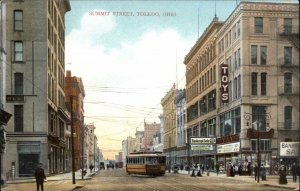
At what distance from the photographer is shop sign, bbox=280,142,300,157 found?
64.0 m

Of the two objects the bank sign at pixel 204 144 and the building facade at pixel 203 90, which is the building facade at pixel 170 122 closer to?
the building facade at pixel 203 90

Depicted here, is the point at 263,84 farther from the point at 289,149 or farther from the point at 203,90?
the point at 203,90

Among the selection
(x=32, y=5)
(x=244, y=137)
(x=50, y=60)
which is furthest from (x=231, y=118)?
(x=32, y=5)

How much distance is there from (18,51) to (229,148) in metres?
29.0

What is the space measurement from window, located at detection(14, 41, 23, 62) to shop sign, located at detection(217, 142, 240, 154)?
2682cm

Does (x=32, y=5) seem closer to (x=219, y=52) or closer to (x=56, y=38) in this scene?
(x=56, y=38)

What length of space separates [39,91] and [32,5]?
8771 millimetres

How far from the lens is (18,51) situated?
2306 inches

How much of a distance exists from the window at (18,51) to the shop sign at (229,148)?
88.0ft

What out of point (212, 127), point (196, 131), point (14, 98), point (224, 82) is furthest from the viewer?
point (196, 131)

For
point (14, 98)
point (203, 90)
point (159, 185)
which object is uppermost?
point (203, 90)

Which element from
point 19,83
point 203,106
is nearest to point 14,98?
point 19,83

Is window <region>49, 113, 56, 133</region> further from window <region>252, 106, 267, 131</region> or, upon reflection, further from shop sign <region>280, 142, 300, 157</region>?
shop sign <region>280, 142, 300, 157</region>

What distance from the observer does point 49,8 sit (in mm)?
62656
